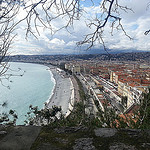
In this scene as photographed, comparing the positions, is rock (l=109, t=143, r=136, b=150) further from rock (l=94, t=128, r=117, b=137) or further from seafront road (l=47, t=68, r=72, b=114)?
seafront road (l=47, t=68, r=72, b=114)

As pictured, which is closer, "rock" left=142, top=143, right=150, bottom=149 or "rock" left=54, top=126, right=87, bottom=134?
"rock" left=142, top=143, right=150, bottom=149

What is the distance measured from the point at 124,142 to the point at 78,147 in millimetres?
396

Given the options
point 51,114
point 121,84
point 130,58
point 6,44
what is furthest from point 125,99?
point 130,58

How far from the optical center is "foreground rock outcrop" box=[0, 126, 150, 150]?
1.13 m

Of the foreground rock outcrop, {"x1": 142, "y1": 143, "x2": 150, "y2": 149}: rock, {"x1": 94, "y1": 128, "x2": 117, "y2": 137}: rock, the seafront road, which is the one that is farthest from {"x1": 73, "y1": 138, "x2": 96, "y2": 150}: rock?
the seafront road

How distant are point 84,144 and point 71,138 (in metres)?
0.16

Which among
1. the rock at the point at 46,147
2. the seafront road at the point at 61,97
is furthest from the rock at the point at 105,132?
the seafront road at the point at 61,97

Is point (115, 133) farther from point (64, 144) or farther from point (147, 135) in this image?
point (64, 144)

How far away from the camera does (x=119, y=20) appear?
1.53 m

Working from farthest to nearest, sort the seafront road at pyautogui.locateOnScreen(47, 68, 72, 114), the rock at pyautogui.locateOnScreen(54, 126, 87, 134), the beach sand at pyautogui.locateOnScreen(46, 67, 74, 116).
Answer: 1. the seafront road at pyautogui.locateOnScreen(47, 68, 72, 114)
2. the beach sand at pyautogui.locateOnScreen(46, 67, 74, 116)
3. the rock at pyautogui.locateOnScreen(54, 126, 87, 134)

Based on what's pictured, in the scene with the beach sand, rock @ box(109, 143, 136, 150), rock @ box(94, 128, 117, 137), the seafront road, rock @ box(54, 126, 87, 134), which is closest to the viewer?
rock @ box(109, 143, 136, 150)

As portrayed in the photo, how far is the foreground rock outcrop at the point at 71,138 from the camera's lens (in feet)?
3.72

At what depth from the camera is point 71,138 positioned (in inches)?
50.2

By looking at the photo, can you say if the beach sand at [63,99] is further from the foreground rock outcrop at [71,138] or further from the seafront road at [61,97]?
the foreground rock outcrop at [71,138]
